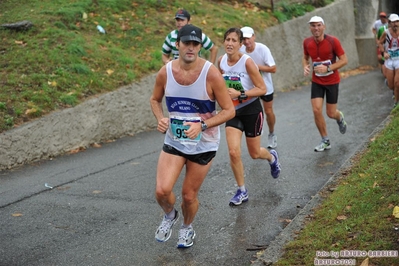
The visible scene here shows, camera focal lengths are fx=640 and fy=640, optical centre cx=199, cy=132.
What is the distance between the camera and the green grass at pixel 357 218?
17.0 ft

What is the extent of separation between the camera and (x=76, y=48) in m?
12.7

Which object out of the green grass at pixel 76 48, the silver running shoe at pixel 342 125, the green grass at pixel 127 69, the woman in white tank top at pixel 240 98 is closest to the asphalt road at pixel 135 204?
the silver running shoe at pixel 342 125

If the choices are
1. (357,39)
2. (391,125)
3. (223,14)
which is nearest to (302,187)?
(391,125)

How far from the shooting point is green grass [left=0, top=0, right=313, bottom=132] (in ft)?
35.8

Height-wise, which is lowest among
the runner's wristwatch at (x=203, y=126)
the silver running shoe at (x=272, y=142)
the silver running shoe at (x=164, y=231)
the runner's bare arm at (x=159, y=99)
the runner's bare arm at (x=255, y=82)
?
the silver running shoe at (x=272, y=142)

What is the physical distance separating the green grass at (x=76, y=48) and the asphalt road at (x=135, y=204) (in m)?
1.13

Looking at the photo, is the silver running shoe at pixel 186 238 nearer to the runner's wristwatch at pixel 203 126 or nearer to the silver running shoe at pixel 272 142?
the runner's wristwatch at pixel 203 126

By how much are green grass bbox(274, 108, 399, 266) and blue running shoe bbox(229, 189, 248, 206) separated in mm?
977

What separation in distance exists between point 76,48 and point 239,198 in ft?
21.0

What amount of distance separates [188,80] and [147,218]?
198cm

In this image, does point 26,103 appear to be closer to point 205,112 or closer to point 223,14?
point 205,112

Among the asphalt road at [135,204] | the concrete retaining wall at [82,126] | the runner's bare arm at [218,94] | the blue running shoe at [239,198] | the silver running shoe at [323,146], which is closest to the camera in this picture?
the runner's bare arm at [218,94]

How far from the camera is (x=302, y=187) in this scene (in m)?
8.14

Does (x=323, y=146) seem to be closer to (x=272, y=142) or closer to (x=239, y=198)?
(x=272, y=142)
